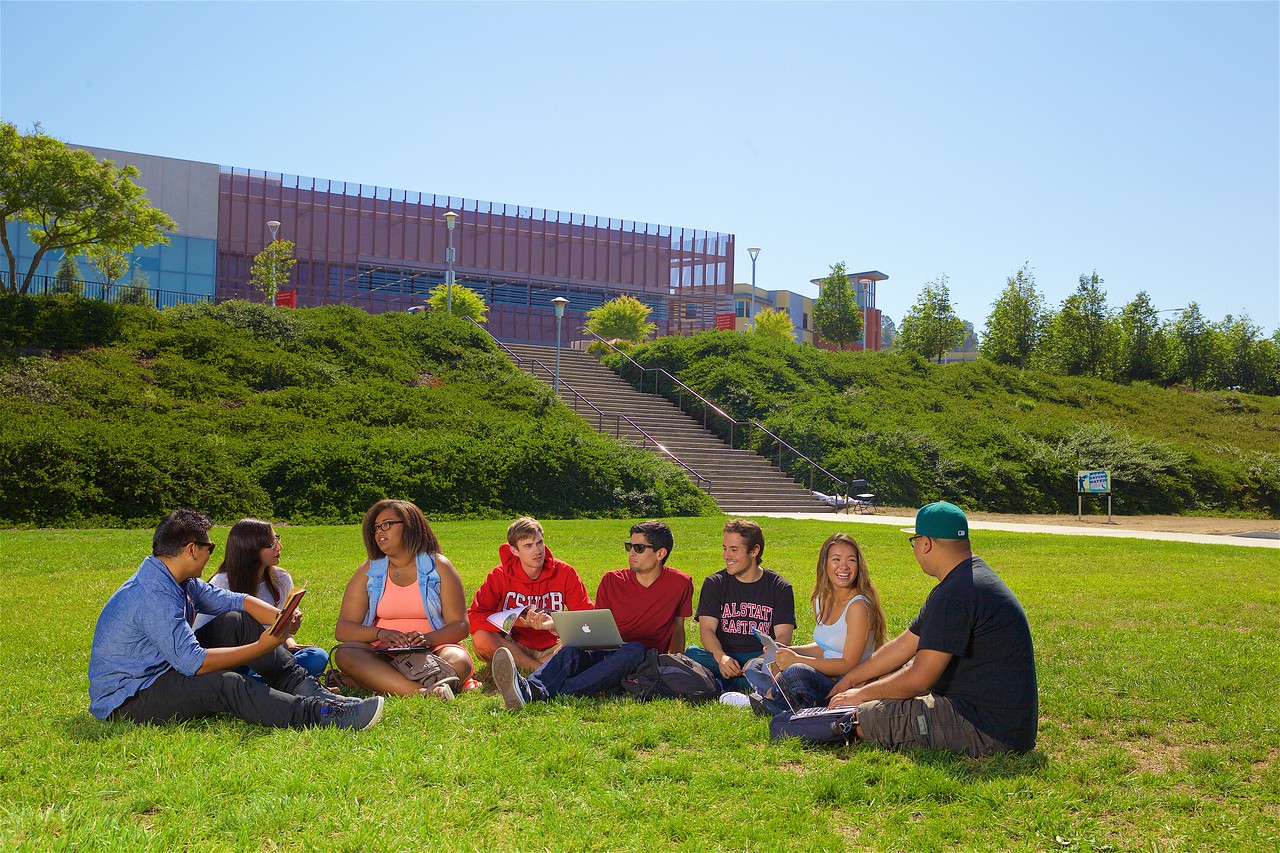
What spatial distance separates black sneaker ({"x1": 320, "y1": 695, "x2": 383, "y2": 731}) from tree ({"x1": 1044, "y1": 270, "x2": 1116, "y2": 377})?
45.0m

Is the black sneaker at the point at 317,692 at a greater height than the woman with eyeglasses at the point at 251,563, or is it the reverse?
the woman with eyeglasses at the point at 251,563

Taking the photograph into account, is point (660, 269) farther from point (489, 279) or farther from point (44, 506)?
point (44, 506)

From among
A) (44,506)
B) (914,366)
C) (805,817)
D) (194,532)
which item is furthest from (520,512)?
(914,366)

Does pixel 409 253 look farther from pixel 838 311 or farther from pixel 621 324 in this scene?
pixel 838 311

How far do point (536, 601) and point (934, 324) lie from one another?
45071mm

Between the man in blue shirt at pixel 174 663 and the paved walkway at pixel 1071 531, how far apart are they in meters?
16.3

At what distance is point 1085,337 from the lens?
45688mm

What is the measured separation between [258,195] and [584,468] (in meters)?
35.9

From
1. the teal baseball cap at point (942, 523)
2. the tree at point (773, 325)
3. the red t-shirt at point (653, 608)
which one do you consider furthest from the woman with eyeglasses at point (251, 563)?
the tree at point (773, 325)

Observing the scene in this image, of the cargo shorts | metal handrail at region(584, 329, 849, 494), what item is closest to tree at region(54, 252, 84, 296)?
metal handrail at region(584, 329, 849, 494)

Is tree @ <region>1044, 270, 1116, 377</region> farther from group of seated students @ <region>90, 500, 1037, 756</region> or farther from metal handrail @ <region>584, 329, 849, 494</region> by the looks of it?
group of seated students @ <region>90, 500, 1037, 756</region>

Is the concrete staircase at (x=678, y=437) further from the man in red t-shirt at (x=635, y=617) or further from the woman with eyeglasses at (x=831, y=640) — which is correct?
the woman with eyeglasses at (x=831, y=640)

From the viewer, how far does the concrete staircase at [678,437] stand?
82.5 ft

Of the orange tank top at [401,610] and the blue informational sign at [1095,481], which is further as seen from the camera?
the blue informational sign at [1095,481]
